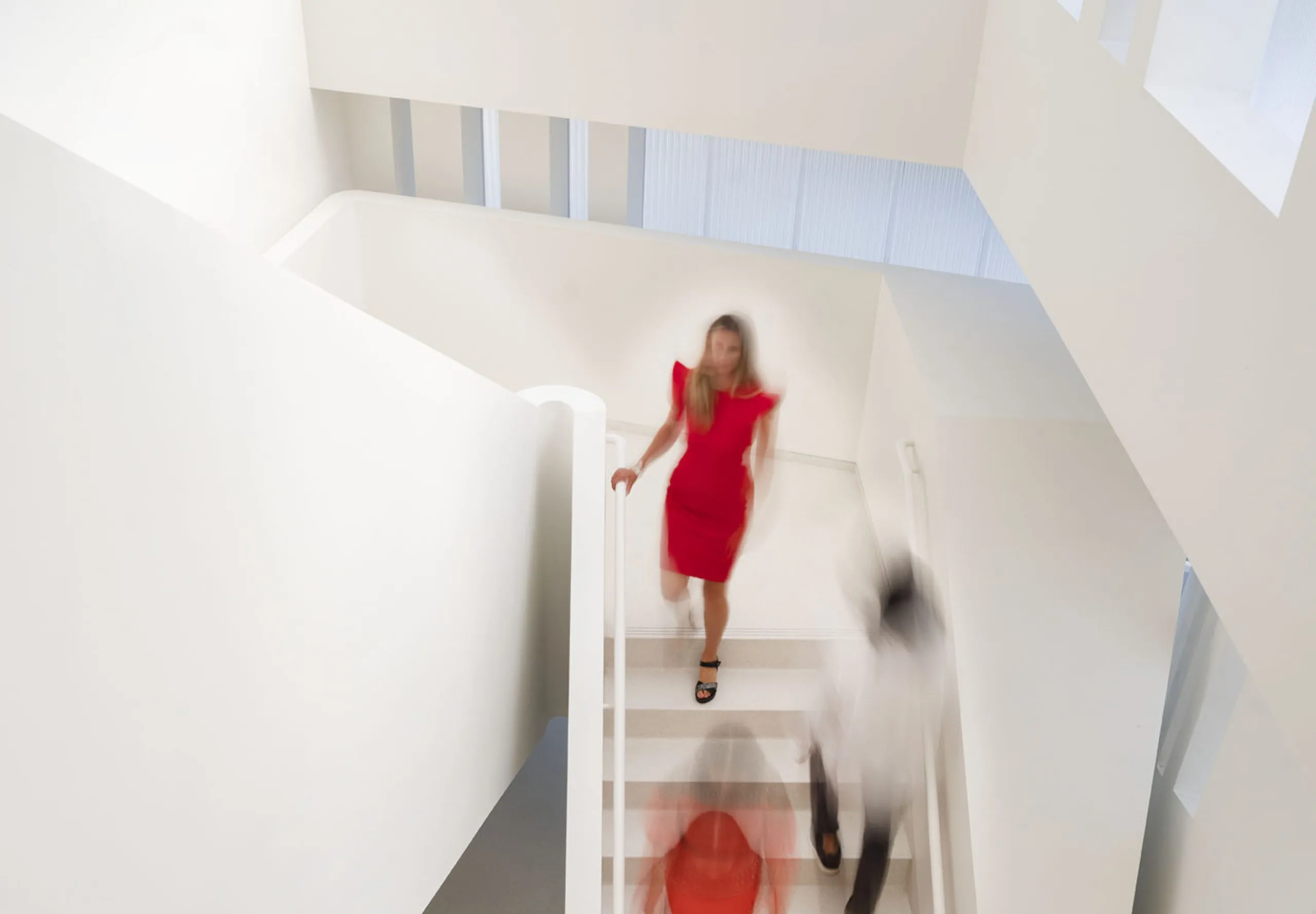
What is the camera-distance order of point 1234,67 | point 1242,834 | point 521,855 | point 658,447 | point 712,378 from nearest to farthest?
point 1234,67 → point 1242,834 → point 712,378 → point 658,447 → point 521,855

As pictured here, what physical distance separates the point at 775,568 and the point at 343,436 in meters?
3.81

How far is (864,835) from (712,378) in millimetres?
1888

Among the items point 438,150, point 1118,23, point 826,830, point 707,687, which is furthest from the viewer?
point 438,150

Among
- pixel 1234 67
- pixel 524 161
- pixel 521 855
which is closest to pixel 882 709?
pixel 1234 67

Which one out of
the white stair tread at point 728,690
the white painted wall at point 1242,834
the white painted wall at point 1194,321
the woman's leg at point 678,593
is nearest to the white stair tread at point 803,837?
the white stair tread at point 728,690

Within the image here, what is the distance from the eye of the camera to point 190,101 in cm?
486

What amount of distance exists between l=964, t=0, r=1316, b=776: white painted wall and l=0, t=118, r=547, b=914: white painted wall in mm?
1847

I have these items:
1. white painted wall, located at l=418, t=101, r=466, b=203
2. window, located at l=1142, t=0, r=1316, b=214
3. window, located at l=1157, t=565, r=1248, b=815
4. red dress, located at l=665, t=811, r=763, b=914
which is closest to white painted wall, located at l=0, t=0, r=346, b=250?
white painted wall, located at l=418, t=101, r=466, b=203

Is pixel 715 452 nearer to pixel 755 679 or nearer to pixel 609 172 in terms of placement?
pixel 755 679

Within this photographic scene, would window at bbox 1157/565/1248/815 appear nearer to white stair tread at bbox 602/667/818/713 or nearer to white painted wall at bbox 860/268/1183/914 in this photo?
white painted wall at bbox 860/268/1183/914

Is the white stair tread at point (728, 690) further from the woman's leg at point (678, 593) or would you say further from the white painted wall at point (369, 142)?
the white painted wall at point (369, 142)

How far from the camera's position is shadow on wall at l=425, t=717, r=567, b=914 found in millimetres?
5438

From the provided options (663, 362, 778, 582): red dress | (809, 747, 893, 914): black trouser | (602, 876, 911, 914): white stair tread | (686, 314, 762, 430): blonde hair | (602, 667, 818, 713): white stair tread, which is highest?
(686, 314, 762, 430): blonde hair

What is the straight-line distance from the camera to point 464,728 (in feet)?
11.0
